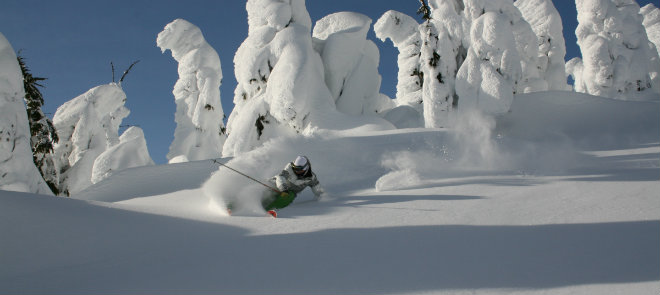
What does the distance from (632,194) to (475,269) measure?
3429 millimetres

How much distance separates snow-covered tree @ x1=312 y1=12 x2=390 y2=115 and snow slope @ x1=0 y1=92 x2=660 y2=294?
10242 millimetres

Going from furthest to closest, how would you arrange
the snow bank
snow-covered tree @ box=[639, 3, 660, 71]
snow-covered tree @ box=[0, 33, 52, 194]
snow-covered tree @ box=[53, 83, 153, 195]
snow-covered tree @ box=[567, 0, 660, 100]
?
snow-covered tree @ box=[639, 3, 660, 71] → snow-covered tree @ box=[567, 0, 660, 100] → snow-covered tree @ box=[53, 83, 153, 195] → snow-covered tree @ box=[0, 33, 52, 194] → the snow bank

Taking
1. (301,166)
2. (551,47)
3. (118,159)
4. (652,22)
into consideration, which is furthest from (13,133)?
(652,22)

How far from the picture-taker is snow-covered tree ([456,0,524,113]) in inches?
482

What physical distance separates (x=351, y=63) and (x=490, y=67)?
7.15 m

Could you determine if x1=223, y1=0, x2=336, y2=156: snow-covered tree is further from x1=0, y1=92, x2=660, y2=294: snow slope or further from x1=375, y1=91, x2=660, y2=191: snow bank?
x1=0, y1=92, x2=660, y2=294: snow slope

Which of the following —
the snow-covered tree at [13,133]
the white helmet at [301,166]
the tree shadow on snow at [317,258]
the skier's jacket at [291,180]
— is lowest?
the tree shadow on snow at [317,258]

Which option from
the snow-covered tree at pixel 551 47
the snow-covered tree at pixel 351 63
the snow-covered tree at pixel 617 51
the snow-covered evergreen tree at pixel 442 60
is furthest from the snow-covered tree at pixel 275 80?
the snow-covered tree at pixel 617 51

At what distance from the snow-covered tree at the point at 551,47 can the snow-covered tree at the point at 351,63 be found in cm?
925

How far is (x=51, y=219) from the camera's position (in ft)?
14.0

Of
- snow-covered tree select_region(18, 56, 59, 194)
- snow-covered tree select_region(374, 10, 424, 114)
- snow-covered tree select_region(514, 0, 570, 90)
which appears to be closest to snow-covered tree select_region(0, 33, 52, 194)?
snow-covered tree select_region(18, 56, 59, 194)

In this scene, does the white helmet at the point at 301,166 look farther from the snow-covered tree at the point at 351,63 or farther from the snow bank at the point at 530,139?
the snow-covered tree at the point at 351,63

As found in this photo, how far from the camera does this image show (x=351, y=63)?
18.0 m

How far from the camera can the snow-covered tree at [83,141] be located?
17.8 metres
